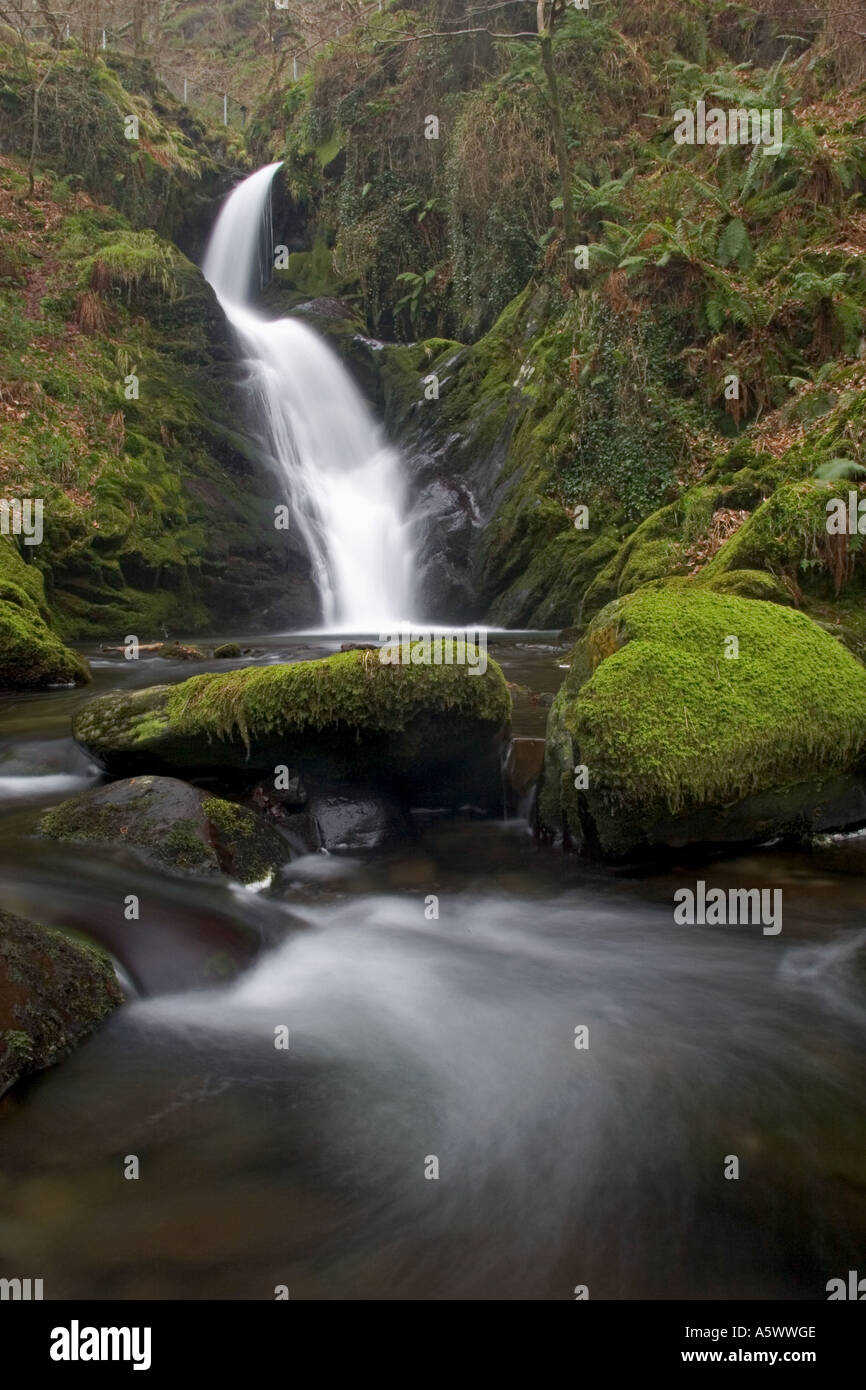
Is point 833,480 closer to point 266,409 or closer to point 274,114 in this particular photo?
point 266,409

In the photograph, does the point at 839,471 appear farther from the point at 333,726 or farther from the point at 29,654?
the point at 29,654

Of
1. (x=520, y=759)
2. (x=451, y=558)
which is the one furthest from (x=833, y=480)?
(x=451, y=558)

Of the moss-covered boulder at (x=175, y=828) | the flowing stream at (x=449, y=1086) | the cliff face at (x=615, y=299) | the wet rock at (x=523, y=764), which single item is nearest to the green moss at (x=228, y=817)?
the moss-covered boulder at (x=175, y=828)

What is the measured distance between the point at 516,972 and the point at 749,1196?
1.72m

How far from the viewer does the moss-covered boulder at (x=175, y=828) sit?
190 inches

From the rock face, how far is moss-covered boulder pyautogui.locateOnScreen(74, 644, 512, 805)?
2074 millimetres

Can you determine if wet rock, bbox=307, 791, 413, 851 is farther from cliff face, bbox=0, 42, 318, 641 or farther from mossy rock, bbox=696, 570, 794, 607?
cliff face, bbox=0, 42, 318, 641

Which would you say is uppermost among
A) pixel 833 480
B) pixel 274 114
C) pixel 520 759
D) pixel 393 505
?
pixel 274 114

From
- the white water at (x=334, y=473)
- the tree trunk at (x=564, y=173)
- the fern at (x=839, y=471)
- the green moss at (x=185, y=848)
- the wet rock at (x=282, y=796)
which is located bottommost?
the green moss at (x=185, y=848)

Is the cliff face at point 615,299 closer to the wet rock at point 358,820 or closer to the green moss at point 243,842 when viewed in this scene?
the wet rock at point 358,820

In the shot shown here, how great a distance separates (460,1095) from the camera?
3.38 meters

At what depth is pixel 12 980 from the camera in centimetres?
320

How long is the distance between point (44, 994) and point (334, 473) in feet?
50.4

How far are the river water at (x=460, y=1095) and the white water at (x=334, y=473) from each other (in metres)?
10.4
